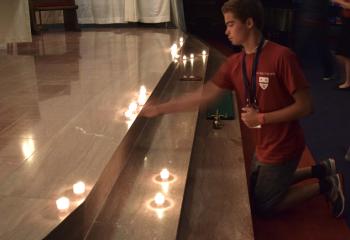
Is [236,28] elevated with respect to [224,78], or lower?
elevated

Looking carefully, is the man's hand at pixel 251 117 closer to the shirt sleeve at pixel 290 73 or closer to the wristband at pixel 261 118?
the wristband at pixel 261 118

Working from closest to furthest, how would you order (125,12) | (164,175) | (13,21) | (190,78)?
(164,175), (190,78), (13,21), (125,12)

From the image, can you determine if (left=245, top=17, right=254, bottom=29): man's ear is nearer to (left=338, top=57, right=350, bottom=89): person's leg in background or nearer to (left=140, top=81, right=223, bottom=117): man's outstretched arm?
(left=140, top=81, right=223, bottom=117): man's outstretched arm

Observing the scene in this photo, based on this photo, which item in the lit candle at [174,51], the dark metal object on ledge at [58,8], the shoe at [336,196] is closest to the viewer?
the shoe at [336,196]

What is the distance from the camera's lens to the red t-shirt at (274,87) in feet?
7.12

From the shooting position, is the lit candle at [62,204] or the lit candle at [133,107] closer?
the lit candle at [62,204]

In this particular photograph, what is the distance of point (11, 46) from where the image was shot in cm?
600

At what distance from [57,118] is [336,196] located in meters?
1.77

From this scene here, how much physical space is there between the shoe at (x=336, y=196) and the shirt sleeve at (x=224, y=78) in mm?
875

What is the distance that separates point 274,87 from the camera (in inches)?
88.5

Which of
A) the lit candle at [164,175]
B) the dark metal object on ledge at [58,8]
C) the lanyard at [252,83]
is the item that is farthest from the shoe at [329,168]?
the dark metal object on ledge at [58,8]

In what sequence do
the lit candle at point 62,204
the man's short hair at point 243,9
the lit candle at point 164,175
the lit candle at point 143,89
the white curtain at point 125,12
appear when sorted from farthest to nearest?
the white curtain at point 125,12
the lit candle at point 143,89
the lit candle at point 164,175
the man's short hair at point 243,9
the lit candle at point 62,204

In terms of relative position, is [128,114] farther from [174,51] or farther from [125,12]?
Answer: [125,12]

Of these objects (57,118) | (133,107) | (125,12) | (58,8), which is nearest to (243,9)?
(133,107)
